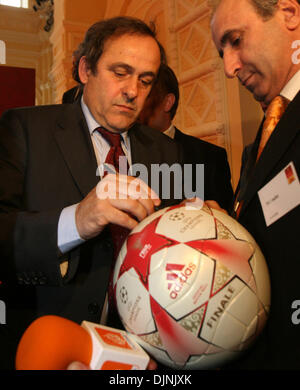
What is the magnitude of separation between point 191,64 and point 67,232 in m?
2.72

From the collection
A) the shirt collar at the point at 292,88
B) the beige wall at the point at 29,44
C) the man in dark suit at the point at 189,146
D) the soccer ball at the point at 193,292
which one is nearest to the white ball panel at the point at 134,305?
the soccer ball at the point at 193,292

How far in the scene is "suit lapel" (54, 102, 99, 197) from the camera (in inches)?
51.4

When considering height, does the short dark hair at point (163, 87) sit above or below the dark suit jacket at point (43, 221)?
above

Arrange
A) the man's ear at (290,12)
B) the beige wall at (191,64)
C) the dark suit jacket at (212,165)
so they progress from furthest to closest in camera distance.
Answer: the beige wall at (191,64) < the dark suit jacket at (212,165) < the man's ear at (290,12)

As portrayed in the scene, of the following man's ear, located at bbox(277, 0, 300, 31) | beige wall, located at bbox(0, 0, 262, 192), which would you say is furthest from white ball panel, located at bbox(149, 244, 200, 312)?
beige wall, located at bbox(0, 0, 262, 192)

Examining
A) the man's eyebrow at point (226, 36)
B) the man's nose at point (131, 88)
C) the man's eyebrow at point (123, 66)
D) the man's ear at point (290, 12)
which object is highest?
the man's ear at point (290, 12)

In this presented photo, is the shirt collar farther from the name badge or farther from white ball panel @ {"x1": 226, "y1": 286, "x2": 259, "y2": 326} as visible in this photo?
white ball panel @ {"x1": 226, "y1": 286, "x2": 259, "y2": 326}

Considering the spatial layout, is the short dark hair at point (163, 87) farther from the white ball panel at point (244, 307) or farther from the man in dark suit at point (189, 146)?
the white ball panel at point (244, 307)

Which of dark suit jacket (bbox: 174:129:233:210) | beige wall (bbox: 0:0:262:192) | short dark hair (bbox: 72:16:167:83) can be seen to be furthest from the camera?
beige wall (bbox: 0:0:262:192)

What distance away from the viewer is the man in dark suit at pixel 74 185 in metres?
1.09

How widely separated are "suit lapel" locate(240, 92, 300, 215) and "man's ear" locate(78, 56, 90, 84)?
898 mm

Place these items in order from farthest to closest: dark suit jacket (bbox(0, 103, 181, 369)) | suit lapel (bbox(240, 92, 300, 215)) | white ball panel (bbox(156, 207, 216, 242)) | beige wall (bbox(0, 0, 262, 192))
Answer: beige wall (bbox(0, 0, 262, 192)) → dark suit jacket (bbox(0, 103, 181, 369)) → suit lapel (bbox(240, 92, 300, 215)) → white ball panel (bbox(156, 207, 216, 242))

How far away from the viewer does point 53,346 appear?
2.40 ft
